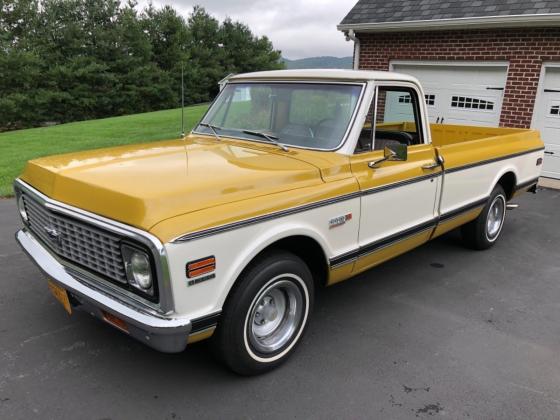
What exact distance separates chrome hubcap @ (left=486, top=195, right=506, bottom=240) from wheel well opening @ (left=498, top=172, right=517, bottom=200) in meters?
0.14

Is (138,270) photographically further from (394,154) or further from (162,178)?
(394,154)

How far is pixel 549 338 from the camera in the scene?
3500mm

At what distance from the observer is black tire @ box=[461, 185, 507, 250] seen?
5105mm

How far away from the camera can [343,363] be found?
3125 millimetres

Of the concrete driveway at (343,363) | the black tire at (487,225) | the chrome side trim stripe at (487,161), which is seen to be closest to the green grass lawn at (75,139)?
the concrete driveway at (343,363)

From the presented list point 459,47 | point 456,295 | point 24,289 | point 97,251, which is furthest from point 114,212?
point 459,47

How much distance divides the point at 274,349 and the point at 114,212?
4.42 ft

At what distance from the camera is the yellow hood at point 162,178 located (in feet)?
7.84

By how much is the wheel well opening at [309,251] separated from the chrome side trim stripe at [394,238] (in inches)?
3.3

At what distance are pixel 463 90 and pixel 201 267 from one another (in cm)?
832

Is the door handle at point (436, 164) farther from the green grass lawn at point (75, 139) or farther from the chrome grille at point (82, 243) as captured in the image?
the green grass lawn at point (75, 139)

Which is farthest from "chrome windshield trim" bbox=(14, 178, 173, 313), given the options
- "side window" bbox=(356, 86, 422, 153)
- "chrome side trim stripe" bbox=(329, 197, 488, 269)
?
"side window" bbox=(356, 86, 422, 153)

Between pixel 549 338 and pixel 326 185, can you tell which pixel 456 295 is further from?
pixel 326 185

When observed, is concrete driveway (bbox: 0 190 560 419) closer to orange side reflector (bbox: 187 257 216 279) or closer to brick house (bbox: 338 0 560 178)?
orange side reflector (bbox: 187 257 216 279)
